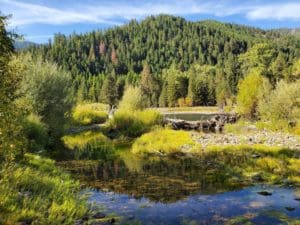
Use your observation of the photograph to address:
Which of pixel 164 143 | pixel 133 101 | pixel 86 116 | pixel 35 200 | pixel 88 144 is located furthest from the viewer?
pixel 86 116

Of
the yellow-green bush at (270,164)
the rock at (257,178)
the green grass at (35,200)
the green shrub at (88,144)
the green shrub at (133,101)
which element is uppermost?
the green shrub at (133,101)

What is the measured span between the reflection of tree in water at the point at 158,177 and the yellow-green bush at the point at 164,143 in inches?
160

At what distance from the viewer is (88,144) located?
Result: 4062 centimetres

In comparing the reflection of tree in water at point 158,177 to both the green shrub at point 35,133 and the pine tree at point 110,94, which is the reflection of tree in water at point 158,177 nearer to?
the green shrub at point 35,133

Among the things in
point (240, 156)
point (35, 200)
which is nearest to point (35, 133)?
point (240, 156)

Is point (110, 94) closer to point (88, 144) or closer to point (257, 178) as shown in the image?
point (88, 144)

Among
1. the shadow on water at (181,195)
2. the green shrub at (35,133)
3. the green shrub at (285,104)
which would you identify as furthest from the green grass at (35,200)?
the green shrub at (285,104)

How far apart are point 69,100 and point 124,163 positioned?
48.0 ft

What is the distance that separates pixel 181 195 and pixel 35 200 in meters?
7.87

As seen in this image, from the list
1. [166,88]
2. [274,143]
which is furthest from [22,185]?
[166,88]

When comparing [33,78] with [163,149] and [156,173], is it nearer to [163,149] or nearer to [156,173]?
[163,149]

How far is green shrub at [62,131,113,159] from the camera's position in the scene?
33531 mm

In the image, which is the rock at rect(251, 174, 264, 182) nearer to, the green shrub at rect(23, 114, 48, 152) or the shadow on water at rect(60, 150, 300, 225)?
the shadow on water at rect(60, 150, 300, 225)

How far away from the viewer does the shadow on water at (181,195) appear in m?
15.9
